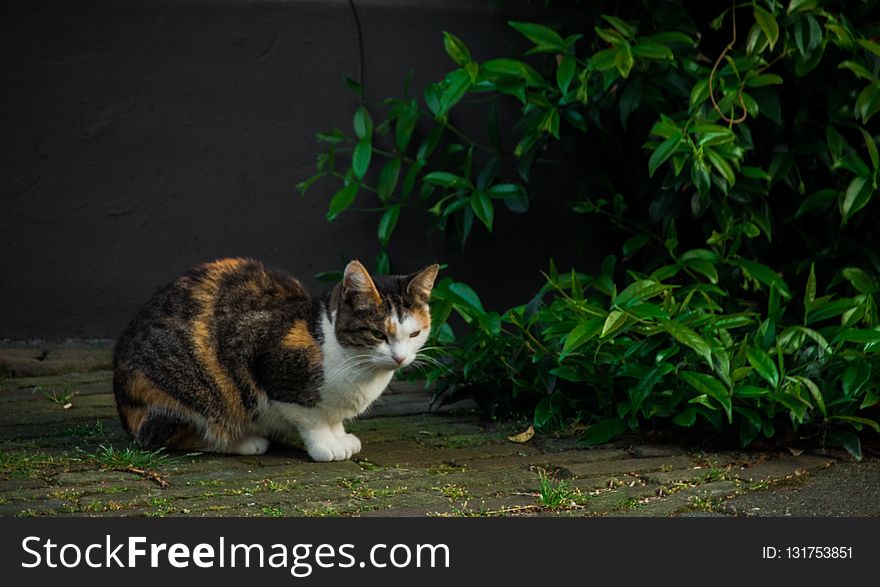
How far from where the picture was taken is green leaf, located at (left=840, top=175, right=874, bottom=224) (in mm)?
4719

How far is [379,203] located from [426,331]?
5.36 ft

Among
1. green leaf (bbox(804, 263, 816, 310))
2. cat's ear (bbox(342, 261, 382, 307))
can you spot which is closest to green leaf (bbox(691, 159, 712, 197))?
green leaf (bbox(804, 263, 816, 310))

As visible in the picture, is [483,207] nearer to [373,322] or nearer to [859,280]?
[373,322]

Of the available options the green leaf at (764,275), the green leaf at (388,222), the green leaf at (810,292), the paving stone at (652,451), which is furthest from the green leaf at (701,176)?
the green leaf at (388,222)

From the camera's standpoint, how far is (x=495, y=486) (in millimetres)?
4051

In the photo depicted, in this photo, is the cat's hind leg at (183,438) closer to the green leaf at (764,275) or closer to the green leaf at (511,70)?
the green leaf at (511,70)

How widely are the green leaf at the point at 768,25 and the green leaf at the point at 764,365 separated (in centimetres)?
125

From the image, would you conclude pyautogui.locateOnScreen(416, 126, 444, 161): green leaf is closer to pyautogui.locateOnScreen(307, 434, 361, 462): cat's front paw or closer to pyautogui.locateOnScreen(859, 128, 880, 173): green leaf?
pyautogui.locateOnScreen(307, 434, 361, 462): cat's front paw

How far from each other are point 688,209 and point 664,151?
0.79m

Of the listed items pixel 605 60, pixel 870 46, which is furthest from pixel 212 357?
pixel 870 46

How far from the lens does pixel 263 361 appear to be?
14.4 ft

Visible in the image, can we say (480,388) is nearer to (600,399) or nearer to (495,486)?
(600,399)

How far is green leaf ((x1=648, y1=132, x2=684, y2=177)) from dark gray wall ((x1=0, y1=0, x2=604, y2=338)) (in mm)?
1536

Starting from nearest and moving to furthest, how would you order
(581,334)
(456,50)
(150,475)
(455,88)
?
(150,475) → (581,334) → (455,88) → (456,50)
